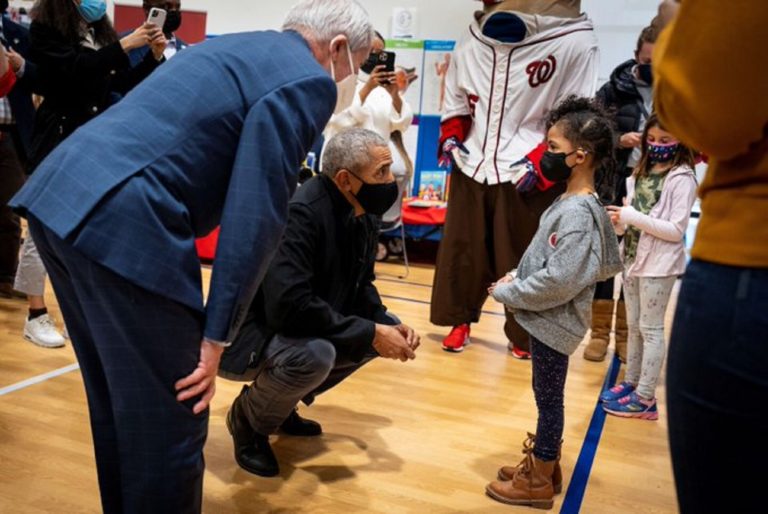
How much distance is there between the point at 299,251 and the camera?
6.77ft

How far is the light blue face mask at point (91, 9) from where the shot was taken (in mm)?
2912

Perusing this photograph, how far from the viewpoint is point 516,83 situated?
330 cm

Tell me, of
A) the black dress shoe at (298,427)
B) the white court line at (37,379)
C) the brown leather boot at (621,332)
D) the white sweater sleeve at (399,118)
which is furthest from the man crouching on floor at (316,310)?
the white sweater sleeve at (399,118)

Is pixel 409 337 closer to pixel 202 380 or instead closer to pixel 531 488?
pixel 531 488

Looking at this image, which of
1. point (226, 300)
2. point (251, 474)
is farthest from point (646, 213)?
point (226, 300)

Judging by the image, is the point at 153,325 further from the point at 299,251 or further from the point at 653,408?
the point at 653,408

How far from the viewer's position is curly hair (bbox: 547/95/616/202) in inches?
81.6

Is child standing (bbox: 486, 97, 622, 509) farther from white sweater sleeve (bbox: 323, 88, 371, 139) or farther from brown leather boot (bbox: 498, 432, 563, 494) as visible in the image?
white sweater sleeve (bbox: 323, 88, 371, 139)

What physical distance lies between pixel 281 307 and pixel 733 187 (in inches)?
57.6

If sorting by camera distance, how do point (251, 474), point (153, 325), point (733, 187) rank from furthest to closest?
point (251, 474) → point (153, 325) → point (733, 187)

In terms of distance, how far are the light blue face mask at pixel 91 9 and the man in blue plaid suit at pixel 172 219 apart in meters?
1.90

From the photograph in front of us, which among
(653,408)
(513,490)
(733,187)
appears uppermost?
(733,187)

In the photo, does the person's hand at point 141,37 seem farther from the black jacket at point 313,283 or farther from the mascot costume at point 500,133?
the mascot costume at point 500,133

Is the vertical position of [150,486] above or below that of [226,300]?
below
